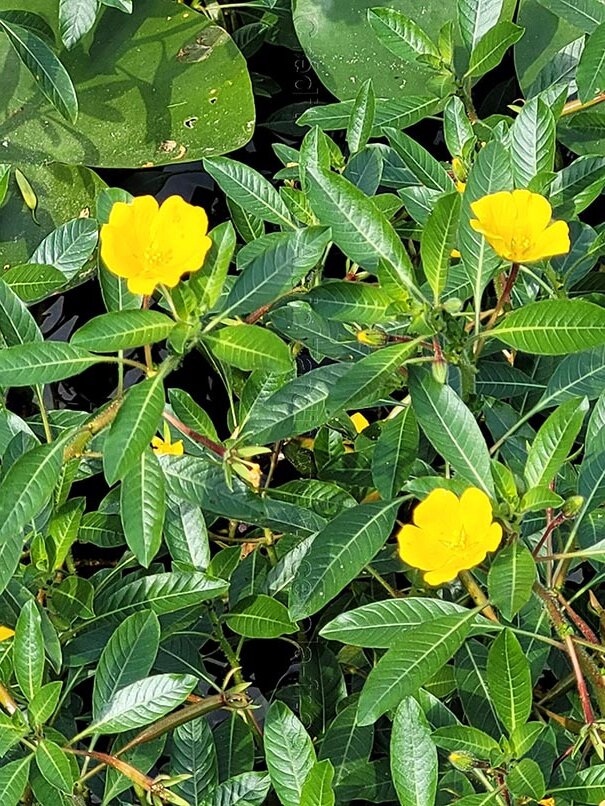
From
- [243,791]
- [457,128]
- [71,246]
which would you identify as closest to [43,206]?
[71,246]

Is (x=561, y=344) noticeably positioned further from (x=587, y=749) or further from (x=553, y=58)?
(x=553, y=58)

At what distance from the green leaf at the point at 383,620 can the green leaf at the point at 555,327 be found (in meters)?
0.29

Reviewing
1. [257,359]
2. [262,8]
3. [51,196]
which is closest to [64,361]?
[257,359]

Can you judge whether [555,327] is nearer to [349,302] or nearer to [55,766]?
[349,302]

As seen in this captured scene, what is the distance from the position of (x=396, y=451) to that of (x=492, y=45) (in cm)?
71

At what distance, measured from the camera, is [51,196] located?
1743mm

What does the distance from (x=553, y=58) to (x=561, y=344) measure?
0.88 m

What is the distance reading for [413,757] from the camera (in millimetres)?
979

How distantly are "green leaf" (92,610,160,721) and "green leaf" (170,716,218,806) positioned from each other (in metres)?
0.11

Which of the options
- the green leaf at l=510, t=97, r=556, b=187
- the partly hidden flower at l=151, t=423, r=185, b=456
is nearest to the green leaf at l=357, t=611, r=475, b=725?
the partly hidden flower at l=151, t=423, r=185, b=456

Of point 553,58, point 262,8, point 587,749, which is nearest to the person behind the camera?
point 587,749

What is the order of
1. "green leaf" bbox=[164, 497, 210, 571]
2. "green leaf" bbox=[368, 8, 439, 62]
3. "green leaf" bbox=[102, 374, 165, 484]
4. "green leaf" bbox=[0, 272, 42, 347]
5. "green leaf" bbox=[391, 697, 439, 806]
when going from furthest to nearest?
1. "green leaf" bbox=[368, 8, 439, 62]
2. "green leaf" bbox=[164, 497, 210, 571]
3. "green leaf" bbox=[0, 272, 42, 347]
4. "green leaf" bbox=[391, 697, 439, 806]
5. "green leaf" bbox=[102, 374, 165, 484]

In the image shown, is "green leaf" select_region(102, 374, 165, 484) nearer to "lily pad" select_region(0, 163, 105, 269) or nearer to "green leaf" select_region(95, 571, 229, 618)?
"green leaf" select_region(95, 571, 229, 618)

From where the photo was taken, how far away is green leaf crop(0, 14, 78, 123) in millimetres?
1594
